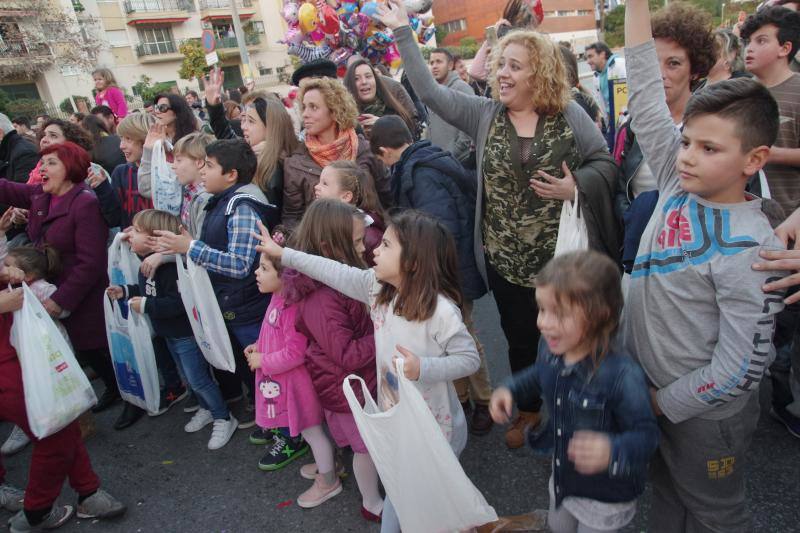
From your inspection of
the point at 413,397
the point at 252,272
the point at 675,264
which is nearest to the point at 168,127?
the point at 252,272

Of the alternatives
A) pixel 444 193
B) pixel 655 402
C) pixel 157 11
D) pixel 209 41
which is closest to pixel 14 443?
pixel 444 193

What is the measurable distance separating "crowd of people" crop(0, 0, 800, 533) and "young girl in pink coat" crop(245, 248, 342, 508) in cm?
1

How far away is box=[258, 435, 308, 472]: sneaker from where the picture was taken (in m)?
2.85

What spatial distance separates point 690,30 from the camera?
2.02 meters

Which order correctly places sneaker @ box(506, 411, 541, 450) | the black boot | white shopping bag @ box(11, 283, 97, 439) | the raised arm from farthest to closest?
the black boot < sneaker @ box(506, 411, 541, 450) < the raised arm < white shopping bag @ box(11, 283, 97, 439)

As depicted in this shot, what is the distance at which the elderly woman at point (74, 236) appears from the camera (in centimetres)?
325

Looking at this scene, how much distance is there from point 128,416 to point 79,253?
3.94ft

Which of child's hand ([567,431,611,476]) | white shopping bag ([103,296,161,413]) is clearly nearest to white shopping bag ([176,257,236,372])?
white shopping bag ([103,296,161,413])

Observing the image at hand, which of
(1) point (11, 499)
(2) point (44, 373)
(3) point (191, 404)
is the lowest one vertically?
(3) point (191, 404)

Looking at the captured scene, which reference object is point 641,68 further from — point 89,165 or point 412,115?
point 89,165

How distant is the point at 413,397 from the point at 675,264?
914 millimetres

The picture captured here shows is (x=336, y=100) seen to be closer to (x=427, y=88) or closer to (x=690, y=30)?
(x=427, y=88)

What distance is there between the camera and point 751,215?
53.9 inches

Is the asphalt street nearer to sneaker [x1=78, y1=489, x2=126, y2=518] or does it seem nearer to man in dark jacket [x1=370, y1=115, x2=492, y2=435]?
sneaker [x1=78, y1=489, x2=126, y2=518]
